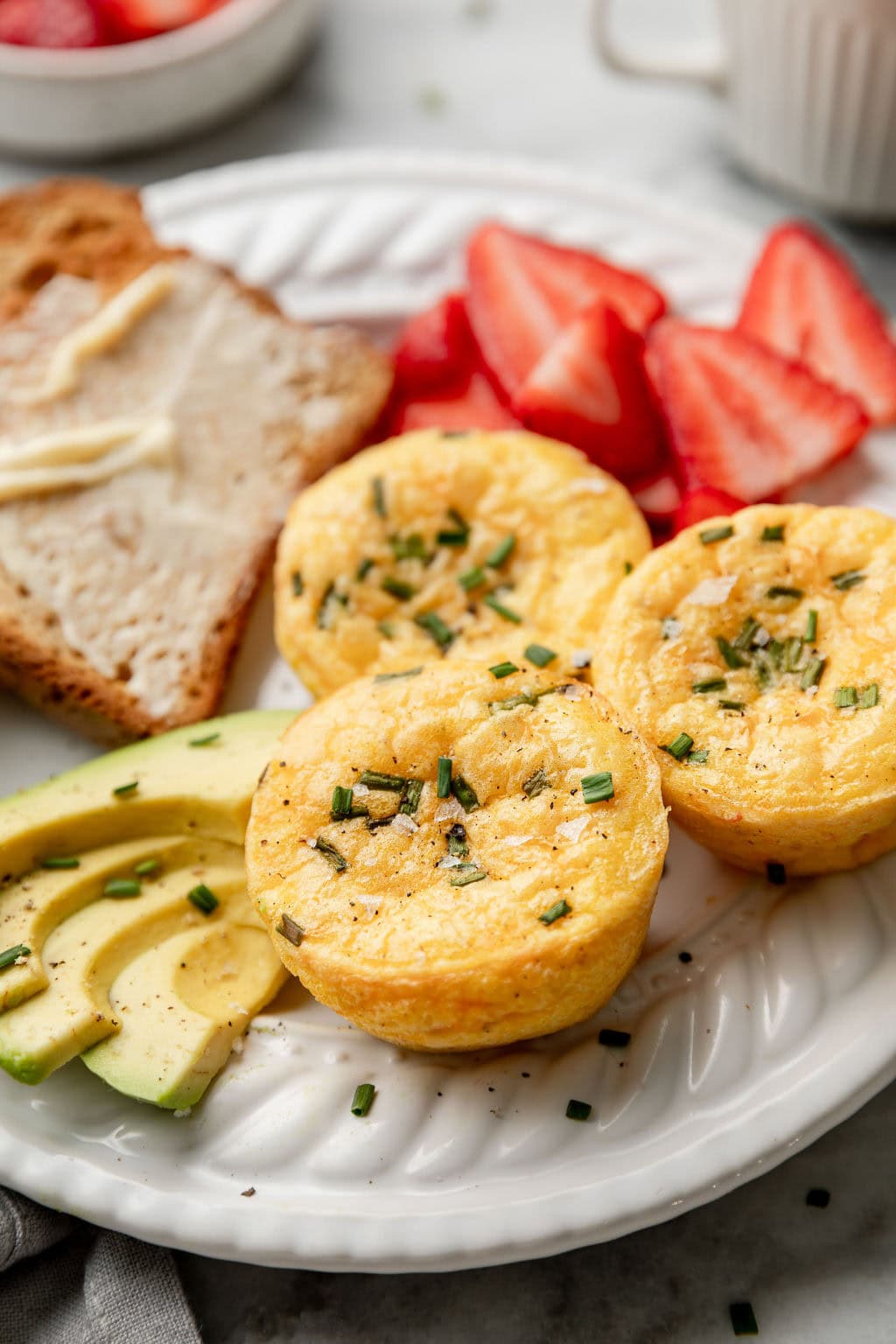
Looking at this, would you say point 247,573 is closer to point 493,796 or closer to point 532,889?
point 493,796

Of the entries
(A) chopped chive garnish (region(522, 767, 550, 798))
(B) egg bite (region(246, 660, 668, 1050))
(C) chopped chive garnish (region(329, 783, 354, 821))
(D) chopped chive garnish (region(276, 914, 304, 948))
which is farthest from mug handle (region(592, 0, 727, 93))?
(D) chopped chive garnish (region(276, 914, 304, 948))

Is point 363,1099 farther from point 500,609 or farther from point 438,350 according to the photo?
point 438,350

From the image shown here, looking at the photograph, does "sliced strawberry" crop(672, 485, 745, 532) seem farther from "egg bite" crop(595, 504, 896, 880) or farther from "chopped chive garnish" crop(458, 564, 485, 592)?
"chopped chive garnish" crop(458, 564, 485, 592)

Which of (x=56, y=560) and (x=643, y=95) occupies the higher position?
(x=643, y=95)

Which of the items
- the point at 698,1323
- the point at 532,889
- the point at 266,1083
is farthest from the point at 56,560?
the point at 698,1323

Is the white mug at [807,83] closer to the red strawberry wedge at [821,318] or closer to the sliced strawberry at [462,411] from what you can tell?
the red strawberry wedge at [821,318]
